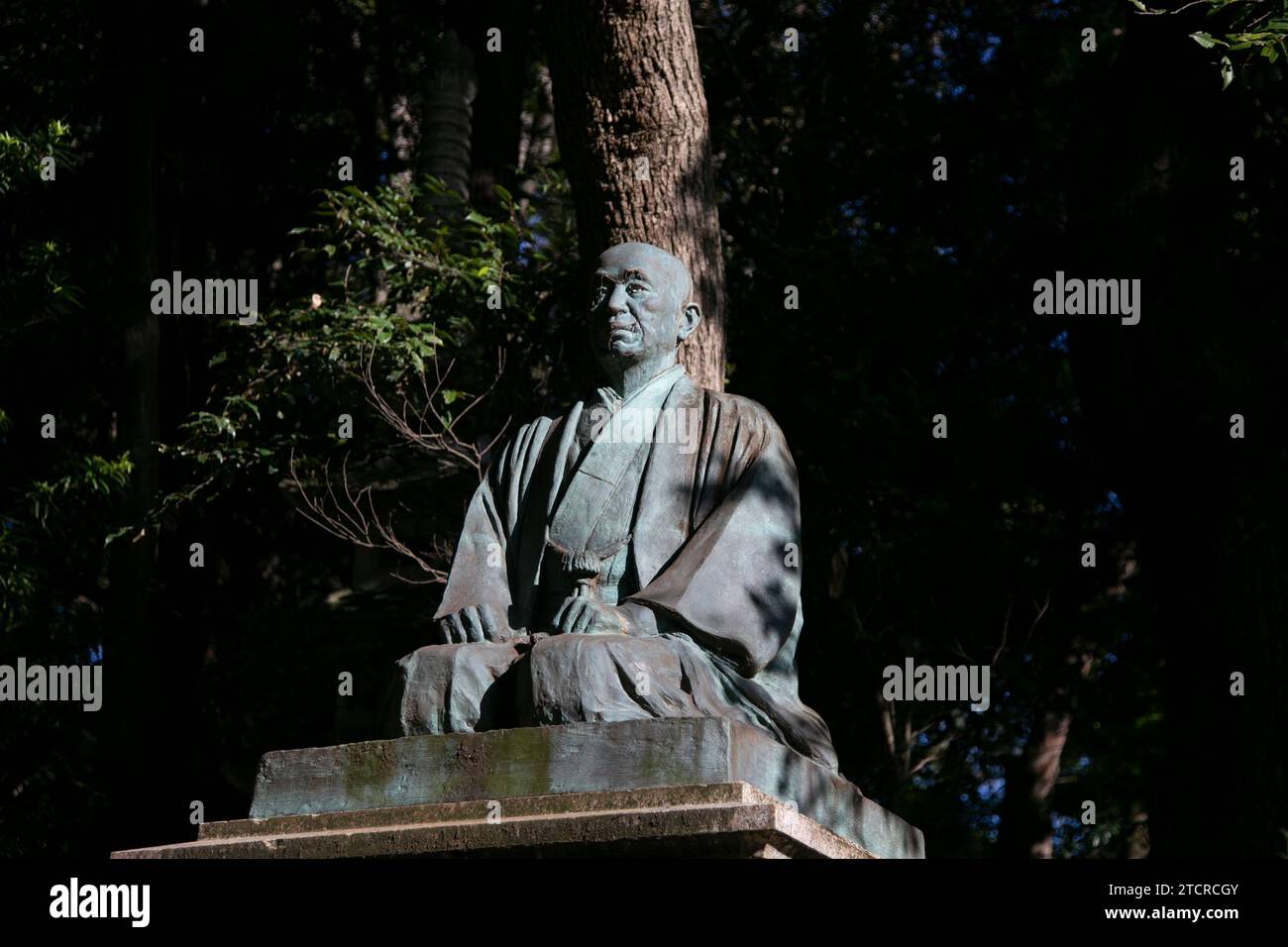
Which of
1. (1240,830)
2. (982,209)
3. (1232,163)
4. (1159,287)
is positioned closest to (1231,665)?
(1240,830)

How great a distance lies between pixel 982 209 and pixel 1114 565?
→ 265 centimetres

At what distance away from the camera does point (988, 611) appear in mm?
13852

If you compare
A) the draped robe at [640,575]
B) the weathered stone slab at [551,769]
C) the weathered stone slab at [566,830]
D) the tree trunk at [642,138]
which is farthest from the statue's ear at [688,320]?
the tree trunk at [642,138]

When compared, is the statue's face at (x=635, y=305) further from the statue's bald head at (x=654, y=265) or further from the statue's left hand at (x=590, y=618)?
the statue's left hand at (x=590, y=618)

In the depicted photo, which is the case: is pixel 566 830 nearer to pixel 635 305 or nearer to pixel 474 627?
pixel 474 627

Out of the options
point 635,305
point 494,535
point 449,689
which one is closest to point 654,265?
point 635,305

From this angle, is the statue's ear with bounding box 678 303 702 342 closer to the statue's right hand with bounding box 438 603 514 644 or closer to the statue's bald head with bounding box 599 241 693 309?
the statue's bald head with bounding box 599 241 693 309

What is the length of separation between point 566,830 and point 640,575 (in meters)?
1.37

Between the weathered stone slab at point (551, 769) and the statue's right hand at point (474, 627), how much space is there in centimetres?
59

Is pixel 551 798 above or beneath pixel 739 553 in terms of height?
beneath

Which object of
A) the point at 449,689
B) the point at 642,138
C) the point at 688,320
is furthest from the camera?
the point at 642,138

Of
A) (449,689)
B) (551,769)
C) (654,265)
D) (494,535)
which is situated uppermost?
(654,265)

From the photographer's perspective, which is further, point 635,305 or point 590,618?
point 635,305

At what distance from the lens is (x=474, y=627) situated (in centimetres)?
724
